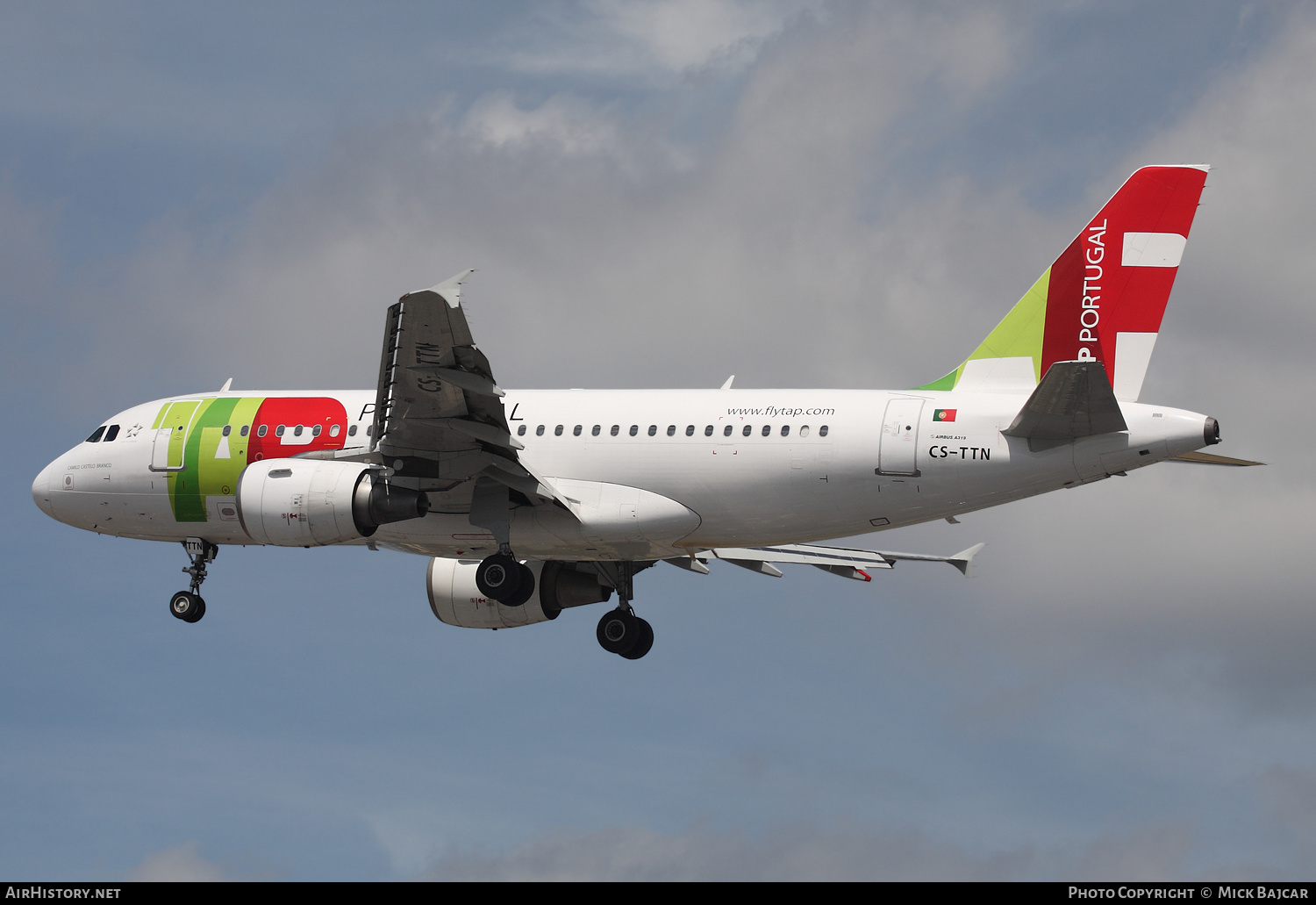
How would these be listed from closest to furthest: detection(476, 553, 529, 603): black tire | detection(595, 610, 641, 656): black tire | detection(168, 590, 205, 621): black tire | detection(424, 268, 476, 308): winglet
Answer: detection(424, 268, 476, 308): winglet, detection(476, 553, 529, 603): black tire, detection(168, 590, 205, 621): black tire, detection(595, 610, 641, 656): black tire

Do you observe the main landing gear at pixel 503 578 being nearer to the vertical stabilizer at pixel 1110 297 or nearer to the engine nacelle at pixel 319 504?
the engine nacelle at pixel 319 504

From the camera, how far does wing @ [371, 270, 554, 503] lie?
27.6 meters

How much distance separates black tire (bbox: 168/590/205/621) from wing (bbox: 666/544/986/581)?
33.4ft

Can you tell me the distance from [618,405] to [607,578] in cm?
589

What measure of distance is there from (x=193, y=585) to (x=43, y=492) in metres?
3.98

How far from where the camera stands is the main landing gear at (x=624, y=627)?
3625 cm

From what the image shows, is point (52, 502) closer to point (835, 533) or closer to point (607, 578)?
point (607, 578)

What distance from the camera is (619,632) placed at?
36.3 metres

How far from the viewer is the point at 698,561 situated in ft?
121

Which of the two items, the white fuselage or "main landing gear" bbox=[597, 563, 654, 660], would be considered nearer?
the white fuselage

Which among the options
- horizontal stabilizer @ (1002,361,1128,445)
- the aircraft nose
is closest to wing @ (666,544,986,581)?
horizontal stabilizer @ (1002,361,1128,445)

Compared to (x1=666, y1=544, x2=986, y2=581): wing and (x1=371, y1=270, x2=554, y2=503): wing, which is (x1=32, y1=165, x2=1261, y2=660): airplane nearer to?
(x1=371, y1=270, x2=554, y2=503): wing
